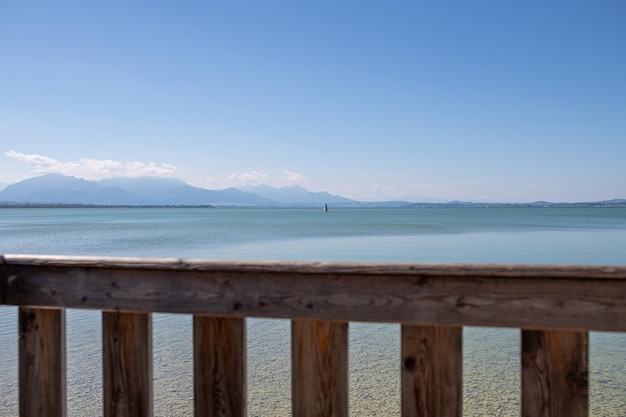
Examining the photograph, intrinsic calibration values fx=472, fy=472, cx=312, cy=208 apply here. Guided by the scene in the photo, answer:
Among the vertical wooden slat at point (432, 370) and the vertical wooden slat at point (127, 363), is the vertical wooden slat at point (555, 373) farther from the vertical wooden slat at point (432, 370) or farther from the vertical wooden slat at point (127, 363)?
the vertical wooden slat at point (127, 363)

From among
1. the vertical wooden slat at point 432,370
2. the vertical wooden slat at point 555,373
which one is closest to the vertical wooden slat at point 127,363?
the vertical wooden slat at point 432,370

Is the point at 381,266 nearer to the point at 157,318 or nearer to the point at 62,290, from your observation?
the point at 62,290

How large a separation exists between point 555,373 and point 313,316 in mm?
696

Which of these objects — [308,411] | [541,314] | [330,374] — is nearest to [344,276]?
[330,374]

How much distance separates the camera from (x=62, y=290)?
1.55 m

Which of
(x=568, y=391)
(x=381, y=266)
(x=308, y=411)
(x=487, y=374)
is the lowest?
(x=487, y=374)

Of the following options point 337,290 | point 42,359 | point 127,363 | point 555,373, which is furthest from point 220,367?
point 555,373

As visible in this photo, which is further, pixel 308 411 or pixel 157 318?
pixel 157 318

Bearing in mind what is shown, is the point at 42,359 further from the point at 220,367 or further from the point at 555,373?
the point at 555,373

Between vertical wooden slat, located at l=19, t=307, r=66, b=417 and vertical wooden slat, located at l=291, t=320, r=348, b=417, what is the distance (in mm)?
810

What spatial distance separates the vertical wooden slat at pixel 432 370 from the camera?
1370 mm

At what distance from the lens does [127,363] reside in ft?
5.04

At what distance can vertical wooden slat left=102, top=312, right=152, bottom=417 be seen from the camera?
1.54 m

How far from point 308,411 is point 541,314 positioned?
73 centimetres
